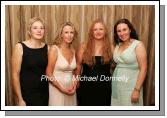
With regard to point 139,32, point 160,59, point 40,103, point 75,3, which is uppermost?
point 75,3

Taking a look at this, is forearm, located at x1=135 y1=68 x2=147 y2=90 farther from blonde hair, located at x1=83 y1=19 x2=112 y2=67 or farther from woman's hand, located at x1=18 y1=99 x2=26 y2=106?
woman's hand, located at x1=18 y1=99 x2=26 y2=106

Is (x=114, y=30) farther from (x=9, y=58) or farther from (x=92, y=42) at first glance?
(x=9, y=58)

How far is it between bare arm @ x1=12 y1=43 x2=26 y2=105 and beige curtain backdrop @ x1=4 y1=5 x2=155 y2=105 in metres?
0.05

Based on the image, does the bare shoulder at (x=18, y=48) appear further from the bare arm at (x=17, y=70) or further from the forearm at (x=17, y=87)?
the forearm at (x=17, y=87)

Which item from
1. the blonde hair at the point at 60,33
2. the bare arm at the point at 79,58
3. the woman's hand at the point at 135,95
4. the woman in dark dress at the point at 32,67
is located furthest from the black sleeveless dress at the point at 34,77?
the woman's hand at the point at 135,95

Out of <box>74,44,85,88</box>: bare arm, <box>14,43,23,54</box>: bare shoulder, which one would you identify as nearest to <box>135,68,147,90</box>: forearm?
<box>74,44,85,88</box>: bare arm

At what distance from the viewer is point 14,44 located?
2.74 metres

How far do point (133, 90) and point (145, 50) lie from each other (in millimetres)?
316

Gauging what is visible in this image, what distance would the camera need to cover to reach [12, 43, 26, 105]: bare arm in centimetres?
272

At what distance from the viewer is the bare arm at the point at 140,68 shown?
272cm

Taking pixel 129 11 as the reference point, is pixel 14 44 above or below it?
below

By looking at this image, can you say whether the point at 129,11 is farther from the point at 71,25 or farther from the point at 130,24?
the point at 71,25

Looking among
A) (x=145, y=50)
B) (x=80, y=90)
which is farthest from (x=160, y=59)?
(x=80, y=90)

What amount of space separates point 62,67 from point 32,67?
0.74ft
